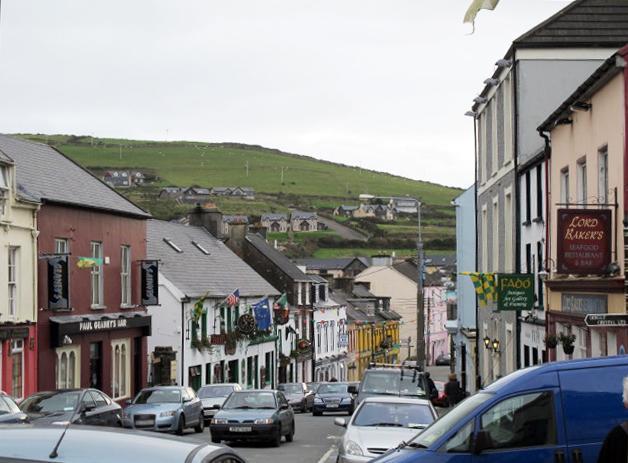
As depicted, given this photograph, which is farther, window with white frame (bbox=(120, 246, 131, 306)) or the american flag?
the american flag

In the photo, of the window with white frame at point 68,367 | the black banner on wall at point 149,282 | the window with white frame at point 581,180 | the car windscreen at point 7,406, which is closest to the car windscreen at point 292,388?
the black banner on wall at point 149,282

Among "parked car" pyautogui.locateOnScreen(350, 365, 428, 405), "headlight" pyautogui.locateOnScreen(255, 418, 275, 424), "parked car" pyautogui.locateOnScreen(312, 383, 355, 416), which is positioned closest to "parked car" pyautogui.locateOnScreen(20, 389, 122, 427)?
"headlight" pyautogui.locateOnScreen(255, 418, 275, 424)

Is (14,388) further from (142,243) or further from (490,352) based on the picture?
(490,352)

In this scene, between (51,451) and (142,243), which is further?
(142,243)

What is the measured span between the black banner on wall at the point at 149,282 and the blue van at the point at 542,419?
33441mm

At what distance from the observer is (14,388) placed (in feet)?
112

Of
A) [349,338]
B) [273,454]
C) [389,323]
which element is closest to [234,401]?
[273,454]

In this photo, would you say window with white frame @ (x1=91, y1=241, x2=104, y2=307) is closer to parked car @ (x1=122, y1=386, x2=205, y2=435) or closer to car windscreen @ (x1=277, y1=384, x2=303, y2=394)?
parked car @ (x1=122, y1=386, x2=205, y2=435)

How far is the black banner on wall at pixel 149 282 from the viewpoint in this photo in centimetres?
4562

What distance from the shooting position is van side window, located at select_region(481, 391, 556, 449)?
41.3 ft

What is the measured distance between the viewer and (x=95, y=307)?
134 ft

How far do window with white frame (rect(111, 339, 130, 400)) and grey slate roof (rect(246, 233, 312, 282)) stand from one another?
1189 inches

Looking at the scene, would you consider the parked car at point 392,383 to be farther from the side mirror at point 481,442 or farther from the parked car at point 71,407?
the side mirror at point 481,442

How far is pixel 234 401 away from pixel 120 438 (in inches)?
928
